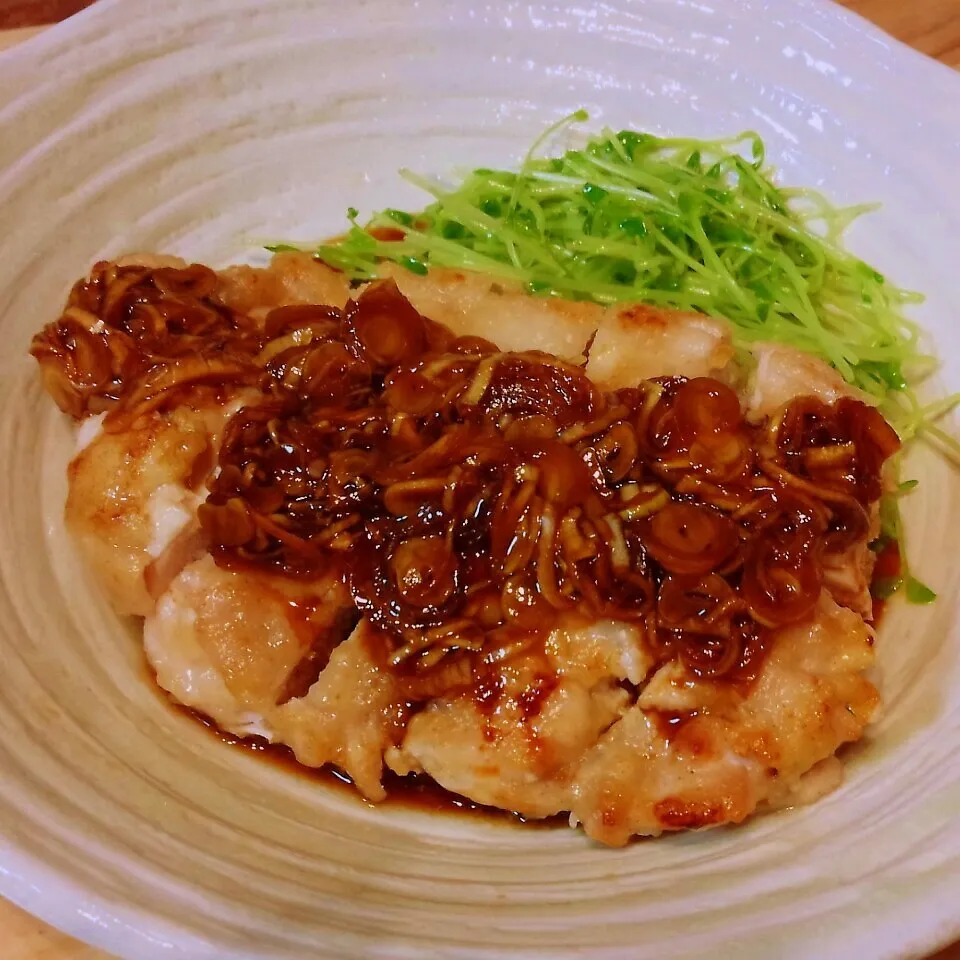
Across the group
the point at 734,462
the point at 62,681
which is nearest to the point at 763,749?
the point at 734,462

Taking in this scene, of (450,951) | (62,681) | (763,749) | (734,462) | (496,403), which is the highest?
(734,462)

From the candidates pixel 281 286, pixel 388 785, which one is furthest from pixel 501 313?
pixel 388 785

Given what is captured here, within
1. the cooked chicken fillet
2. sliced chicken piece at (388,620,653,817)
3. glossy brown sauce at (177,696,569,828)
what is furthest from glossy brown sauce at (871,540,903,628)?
glossy brown sauce at (177,696,569,828)

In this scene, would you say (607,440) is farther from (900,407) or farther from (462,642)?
(900,407)

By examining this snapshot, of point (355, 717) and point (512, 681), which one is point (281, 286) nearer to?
point (355, 717)

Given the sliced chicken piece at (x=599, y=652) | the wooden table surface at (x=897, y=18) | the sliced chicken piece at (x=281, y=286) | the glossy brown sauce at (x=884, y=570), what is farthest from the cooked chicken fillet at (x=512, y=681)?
the wooden table surface at (x=897, y=18)

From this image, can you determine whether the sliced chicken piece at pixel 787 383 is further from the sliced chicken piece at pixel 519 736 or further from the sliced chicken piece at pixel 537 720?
the sliced chicken piece at pixel 519 736

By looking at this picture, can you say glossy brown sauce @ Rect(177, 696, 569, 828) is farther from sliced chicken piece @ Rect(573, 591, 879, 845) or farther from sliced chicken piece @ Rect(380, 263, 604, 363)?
sliced chicken piece @ Rect(380, 263, 604, 363)

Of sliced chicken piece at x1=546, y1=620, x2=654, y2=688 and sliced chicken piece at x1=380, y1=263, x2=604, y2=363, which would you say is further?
sliced chicken piece at x1=380, y1=263, x2=604, y2=363
